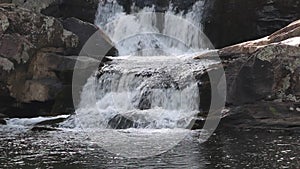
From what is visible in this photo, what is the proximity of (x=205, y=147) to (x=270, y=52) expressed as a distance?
5.18 metres

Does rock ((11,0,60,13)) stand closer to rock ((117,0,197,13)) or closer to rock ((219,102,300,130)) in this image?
rock ((117,0,197,13))

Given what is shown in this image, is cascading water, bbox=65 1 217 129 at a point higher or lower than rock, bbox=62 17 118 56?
lower

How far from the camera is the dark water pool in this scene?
12.1 meters

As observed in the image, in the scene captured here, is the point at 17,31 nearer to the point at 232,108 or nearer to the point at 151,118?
the point at 151,118

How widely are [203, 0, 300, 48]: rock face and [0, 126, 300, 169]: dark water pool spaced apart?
11.8 m

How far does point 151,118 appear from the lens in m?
18.6

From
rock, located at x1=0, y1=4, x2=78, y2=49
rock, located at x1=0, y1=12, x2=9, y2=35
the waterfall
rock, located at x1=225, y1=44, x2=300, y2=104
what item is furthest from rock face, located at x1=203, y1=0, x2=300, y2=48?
rock, located at x1=0, y1=12, x2=9, y2=35

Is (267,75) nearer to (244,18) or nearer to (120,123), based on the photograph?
(120,123)

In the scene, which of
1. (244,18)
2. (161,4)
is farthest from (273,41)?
(161,4)

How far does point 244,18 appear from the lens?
2773 centimetres

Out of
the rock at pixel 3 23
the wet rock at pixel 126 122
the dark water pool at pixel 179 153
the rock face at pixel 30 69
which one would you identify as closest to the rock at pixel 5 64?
the rock face at pixel 30 69

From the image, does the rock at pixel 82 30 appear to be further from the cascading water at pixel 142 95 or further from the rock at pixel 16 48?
the rock at pixel 16 48

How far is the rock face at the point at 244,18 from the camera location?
88.0ft

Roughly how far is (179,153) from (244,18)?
15791 mm
